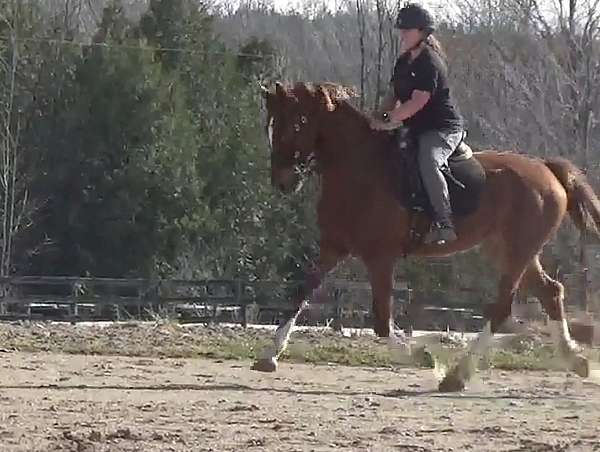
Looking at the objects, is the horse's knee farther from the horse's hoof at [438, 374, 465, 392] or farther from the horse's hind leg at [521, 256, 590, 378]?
the horse's hoof at [438, 374, 465, 392]

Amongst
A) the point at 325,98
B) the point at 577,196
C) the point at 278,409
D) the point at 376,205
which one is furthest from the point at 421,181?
the point at 278,409

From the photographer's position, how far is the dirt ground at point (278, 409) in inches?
277

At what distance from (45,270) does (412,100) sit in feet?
90.0

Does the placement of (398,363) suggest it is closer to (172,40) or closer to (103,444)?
(103,444)

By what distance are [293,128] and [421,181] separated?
3.59 ft

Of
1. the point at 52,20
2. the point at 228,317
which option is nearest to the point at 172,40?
the point at 52,20

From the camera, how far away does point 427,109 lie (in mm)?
10398

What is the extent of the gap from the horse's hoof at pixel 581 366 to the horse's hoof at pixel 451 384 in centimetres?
144

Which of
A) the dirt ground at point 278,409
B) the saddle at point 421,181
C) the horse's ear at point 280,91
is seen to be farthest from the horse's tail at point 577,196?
the horse's ear at point 280,91

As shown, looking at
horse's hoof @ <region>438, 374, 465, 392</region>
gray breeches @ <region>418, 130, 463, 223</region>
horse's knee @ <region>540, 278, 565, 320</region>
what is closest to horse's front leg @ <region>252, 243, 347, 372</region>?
gray breeches @ <region>418, 130, 463, 223</region>

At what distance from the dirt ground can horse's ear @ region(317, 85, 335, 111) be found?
216 cm

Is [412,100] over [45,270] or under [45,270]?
over

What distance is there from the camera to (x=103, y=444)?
266 inches

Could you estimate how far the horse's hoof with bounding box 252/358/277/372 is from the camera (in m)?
10.8
